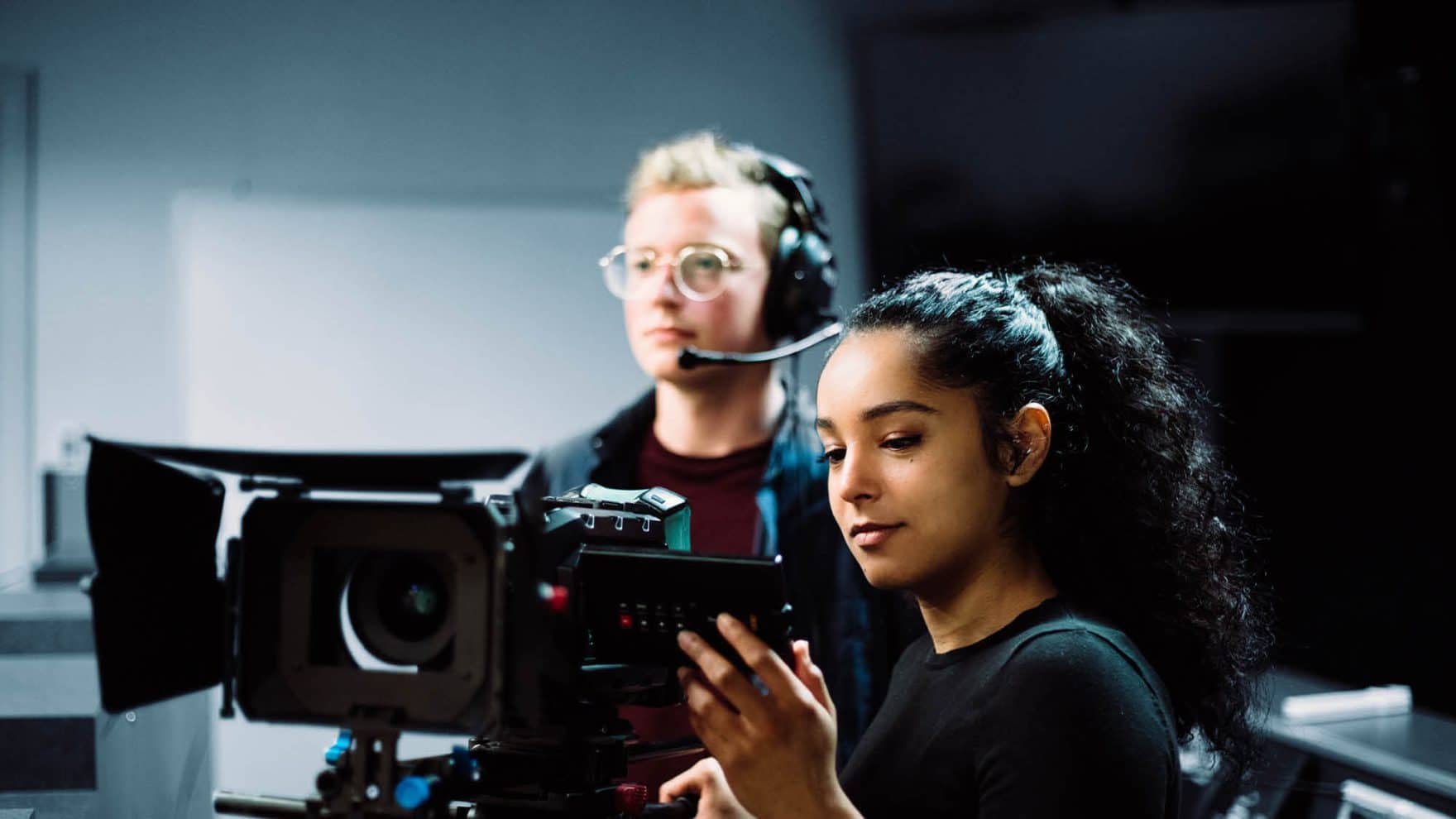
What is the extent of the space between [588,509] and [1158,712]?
1.59 ft

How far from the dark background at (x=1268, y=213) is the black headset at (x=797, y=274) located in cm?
144

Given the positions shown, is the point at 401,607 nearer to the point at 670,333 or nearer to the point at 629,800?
the point at 629,800

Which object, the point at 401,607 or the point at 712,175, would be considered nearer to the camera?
the point at 401,607

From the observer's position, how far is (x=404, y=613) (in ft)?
3.30

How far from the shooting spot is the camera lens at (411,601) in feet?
3.27

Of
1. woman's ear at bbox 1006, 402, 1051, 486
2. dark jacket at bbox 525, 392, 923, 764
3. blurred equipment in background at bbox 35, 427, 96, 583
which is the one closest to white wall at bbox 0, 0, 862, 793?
blurred equipment in background at bbox 35, 427, 96, 583

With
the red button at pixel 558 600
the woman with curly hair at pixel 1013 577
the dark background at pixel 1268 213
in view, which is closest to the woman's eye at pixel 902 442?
the woman with curly hair at pixel 1013 577

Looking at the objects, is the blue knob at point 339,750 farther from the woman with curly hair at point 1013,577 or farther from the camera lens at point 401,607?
the woman with curly hair at point 1013,577

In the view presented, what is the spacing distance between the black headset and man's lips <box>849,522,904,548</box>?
0.72 meters

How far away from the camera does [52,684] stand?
5.16 feet

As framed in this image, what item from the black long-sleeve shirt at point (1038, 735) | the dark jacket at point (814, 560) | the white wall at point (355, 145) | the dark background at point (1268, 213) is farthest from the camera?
the white wall at point (355, 145)

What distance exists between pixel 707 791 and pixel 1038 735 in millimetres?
324

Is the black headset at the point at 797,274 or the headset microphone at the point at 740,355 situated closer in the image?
the headset microphone at the point at 740,355

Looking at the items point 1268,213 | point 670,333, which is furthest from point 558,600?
point 1268,213
